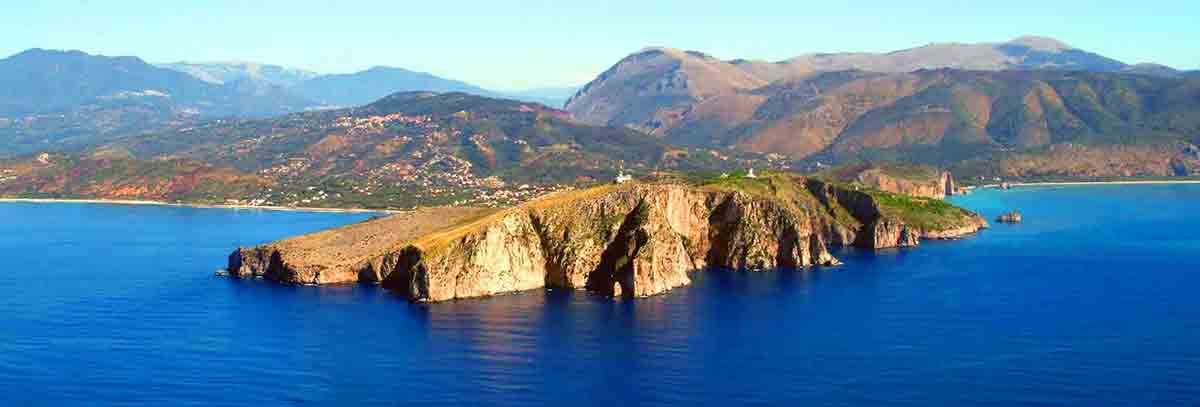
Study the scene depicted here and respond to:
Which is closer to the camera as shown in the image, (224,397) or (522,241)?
(224,397)

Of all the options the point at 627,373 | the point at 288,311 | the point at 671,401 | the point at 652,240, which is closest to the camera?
the point at 671,401

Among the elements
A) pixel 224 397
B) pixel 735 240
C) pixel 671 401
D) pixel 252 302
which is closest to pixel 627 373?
pixel 671 401

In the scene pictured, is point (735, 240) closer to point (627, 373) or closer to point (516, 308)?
point (516, 308)

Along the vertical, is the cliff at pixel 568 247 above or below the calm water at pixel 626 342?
above

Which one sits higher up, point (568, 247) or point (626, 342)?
point (568, 247)

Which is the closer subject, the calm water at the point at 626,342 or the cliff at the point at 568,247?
the calm water at the point at 626,342
